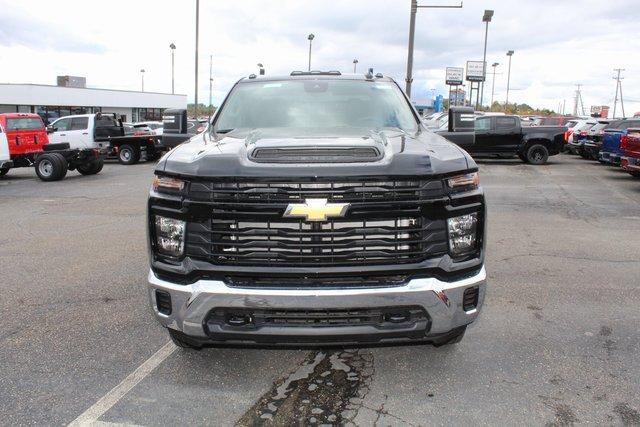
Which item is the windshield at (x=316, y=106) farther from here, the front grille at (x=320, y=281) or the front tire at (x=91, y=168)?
the front tire at (x=91, y=168)

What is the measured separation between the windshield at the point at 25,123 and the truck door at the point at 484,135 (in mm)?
14809

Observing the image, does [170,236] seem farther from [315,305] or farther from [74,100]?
[74,100]

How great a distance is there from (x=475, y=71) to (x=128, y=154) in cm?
4226

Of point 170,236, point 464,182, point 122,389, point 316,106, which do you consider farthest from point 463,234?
point 122,389

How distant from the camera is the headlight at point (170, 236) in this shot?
10.3 ft

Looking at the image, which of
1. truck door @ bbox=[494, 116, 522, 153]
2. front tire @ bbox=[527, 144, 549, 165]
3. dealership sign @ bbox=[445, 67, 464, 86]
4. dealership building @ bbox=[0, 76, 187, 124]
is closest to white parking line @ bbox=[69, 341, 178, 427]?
truck door @ bbox=[494, 116, 522, 153]

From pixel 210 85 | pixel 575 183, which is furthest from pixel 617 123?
pixel 210 85

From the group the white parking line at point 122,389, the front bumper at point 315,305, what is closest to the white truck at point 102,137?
the white parking line at point 122,389

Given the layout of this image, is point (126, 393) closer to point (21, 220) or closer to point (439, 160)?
point (439, 160)

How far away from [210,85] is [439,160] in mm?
86996

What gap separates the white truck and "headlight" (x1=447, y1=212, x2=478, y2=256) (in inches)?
729

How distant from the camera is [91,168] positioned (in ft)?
57.4

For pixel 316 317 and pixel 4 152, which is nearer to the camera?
pixel 316 317

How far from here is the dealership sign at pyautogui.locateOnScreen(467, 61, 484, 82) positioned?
5400 centimetres
